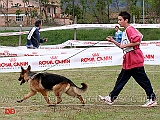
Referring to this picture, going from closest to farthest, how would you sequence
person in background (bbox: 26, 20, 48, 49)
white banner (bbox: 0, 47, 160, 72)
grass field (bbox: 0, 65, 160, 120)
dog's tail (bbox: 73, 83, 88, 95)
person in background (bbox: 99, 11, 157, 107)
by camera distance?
grass field (bbox: 0, 65, 160, 120) → person in background (bbox: 99, 11, 157, 107) → dog's tail (bbox: 73, 83, 88, 95) → white banner (bbox: 0, 47, 160, 72) → person in background (bbox: 26, 20, 48, 49)

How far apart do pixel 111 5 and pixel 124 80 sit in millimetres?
32141

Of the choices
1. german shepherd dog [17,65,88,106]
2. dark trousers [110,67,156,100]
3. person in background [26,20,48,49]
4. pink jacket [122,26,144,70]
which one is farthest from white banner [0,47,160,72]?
person in background [26,20,48,49]

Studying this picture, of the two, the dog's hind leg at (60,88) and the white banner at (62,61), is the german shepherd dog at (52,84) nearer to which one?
the dog's hind leg at (60,88)

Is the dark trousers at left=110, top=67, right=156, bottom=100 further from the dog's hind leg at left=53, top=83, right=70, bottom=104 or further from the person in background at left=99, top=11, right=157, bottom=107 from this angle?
the dog's hind leg at left=53, top=83, right=70, bottom=104

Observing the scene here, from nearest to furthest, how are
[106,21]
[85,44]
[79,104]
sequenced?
[79,104], [85,44], [106,21]

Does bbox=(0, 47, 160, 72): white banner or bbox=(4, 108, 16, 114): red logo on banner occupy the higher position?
bbox=(0, 47, 160, 72): white banner

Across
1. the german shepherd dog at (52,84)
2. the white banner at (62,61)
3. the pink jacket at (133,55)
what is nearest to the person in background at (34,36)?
the white banner at (62,61)

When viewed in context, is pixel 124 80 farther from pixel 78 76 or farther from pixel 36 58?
pixel 78 76

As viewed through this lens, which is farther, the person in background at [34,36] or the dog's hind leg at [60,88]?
the person in background at [34,36]

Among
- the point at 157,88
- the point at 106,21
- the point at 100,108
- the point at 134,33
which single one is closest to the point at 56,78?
the point at 100,108

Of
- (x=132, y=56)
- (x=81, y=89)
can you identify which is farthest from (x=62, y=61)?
(x=132, y=56)

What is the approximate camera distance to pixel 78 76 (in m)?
13.0

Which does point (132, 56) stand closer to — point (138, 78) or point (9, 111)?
point (138, 78)

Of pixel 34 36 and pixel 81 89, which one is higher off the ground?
pixel 34 36
